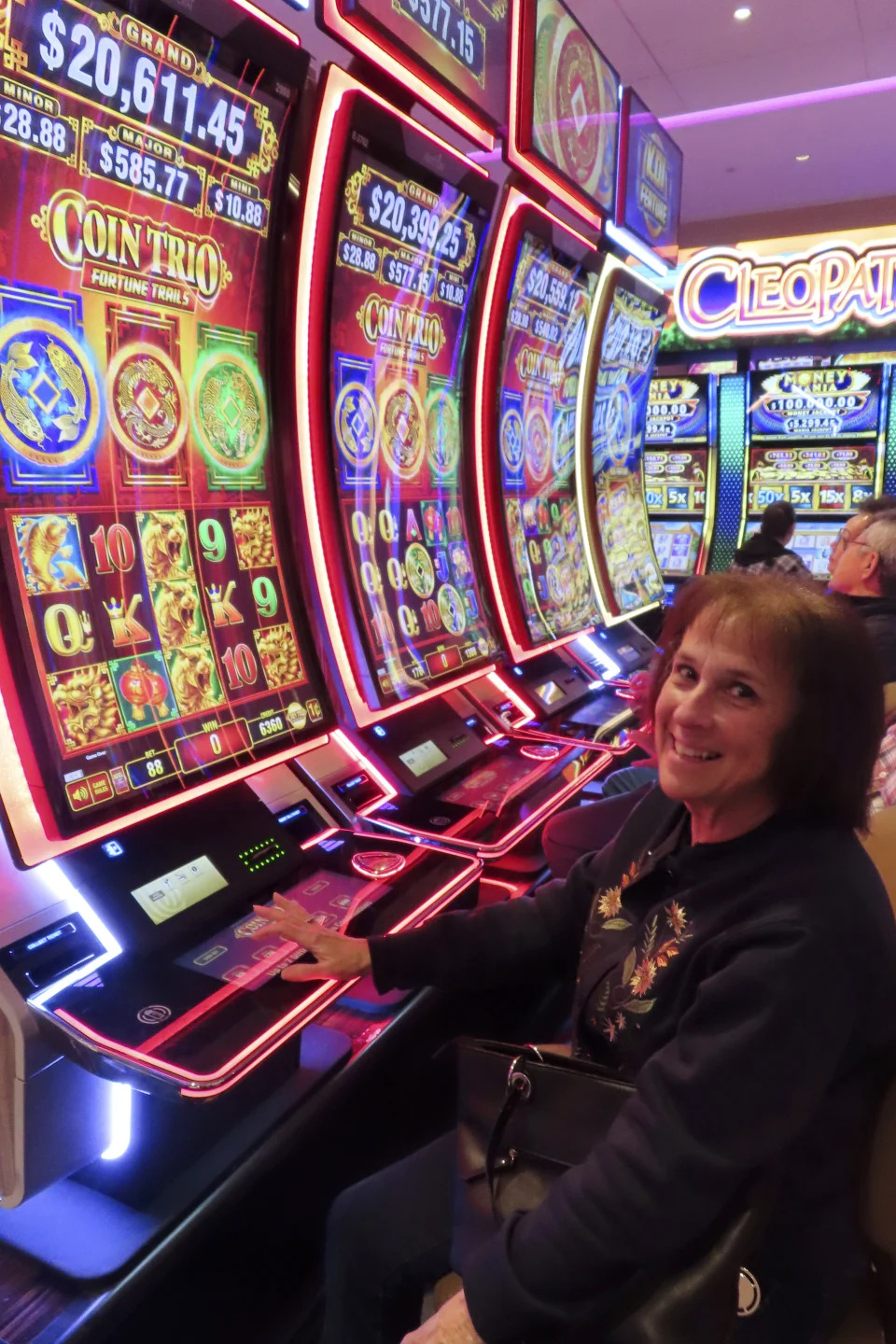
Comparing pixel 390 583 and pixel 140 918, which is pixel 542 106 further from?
pixel 140 918

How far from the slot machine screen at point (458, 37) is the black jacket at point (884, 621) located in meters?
1.76

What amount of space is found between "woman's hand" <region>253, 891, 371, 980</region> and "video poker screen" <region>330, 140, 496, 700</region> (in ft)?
2.84

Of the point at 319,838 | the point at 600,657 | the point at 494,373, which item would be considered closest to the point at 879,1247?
the point at 319,838

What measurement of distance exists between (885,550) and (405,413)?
1.53 m

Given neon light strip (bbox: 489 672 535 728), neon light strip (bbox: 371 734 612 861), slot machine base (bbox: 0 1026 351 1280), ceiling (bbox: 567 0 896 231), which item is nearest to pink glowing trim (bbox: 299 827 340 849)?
neon light strip (bbox: 371 734 612 861)

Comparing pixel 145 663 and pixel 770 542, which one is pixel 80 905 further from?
pixel 770 542

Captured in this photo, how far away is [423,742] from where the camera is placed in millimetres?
2428

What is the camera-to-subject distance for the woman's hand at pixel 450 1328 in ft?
Answer: 3.76

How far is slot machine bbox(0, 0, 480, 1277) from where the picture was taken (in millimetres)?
1292

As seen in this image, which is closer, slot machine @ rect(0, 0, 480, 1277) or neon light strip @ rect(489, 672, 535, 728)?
slot machine @ rect(0, 0, 480, 1277)

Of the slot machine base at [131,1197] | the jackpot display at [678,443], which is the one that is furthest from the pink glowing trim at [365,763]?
the jackpot display at [678,443]

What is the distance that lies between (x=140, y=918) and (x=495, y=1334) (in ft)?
2.43

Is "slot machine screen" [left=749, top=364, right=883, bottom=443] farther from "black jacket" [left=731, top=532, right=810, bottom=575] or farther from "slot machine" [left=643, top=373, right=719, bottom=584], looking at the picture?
"black jacket" [left=731, top=532, right=810, bottom=575]

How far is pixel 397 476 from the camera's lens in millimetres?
2590
